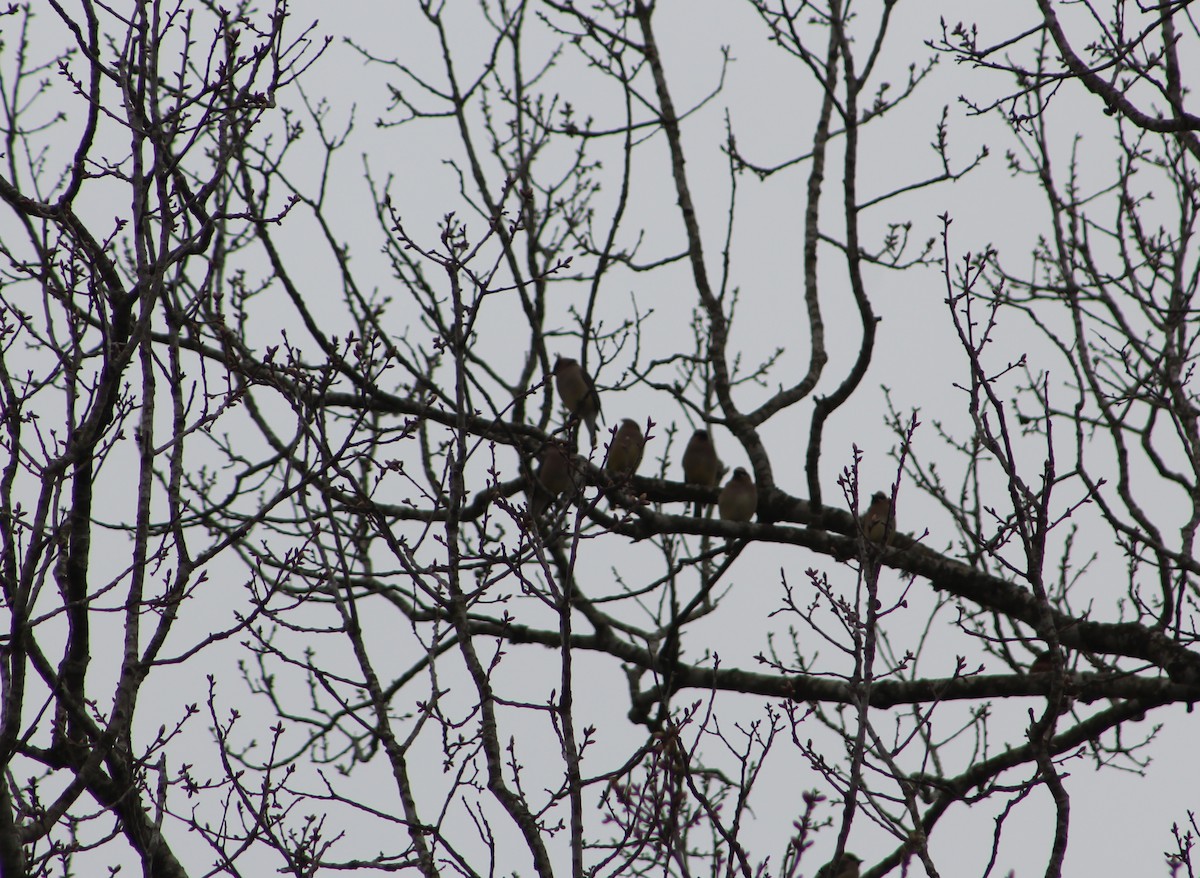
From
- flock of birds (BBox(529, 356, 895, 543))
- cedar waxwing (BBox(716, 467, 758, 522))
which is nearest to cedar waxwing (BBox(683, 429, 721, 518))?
flock of birds (BBox(529, 356, 895, 543))

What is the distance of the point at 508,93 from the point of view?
832 cm

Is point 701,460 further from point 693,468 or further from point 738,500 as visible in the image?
point 738,500

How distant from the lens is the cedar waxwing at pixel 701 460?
407 inches

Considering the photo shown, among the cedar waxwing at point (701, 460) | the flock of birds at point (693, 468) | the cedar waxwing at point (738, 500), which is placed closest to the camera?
the flock of birds at point (693, 468)

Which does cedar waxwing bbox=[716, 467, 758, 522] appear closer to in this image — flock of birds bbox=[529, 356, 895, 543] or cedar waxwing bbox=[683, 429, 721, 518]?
flock of birds bbox=[529, 356, 895, 543]

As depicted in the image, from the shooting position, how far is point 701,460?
10.4 m

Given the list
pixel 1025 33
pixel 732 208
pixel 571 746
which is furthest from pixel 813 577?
pixel 732 208

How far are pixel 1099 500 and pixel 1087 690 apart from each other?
1.16 metres

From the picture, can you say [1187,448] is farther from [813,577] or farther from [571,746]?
[571,746]

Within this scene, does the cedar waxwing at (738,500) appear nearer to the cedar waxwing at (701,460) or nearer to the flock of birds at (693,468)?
the flock of birds at (693,468)

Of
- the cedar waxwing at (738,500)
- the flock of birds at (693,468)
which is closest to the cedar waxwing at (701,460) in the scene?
the flock of birds at (693,468)

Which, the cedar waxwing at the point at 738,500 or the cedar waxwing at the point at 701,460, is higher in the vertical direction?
the cedar waxwing at the point at 701,460

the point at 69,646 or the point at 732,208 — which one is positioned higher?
the point at 732,208

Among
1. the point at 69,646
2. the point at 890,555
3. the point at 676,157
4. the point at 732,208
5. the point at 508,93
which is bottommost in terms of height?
the point at 69,646
